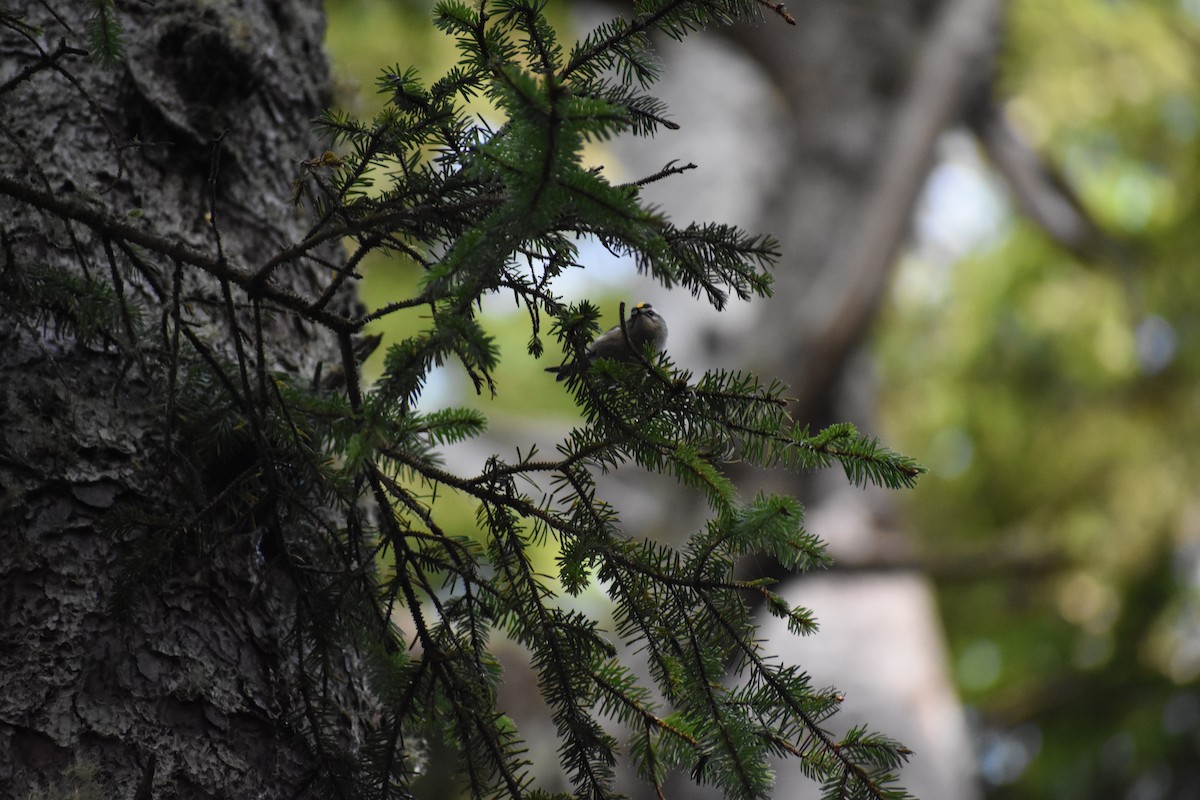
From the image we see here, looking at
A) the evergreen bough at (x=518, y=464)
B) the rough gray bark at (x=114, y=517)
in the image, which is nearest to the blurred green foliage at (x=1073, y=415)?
the evergreen bough at (x=518, y=464)

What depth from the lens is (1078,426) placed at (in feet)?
23.7

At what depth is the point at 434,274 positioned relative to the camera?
1.17 metres

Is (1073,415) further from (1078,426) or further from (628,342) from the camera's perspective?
(628,342)

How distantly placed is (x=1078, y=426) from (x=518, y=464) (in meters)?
6.74

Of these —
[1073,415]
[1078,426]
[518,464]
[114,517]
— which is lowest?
[114,517]

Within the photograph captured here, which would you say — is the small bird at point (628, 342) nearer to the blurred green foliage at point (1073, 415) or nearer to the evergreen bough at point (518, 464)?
the evergreen bough at point (518, 464)

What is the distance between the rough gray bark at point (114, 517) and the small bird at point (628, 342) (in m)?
0.45

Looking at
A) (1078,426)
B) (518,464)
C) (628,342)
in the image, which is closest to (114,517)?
(518,464)

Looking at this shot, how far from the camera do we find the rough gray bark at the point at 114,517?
135 cm

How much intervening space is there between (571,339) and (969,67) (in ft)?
16.4

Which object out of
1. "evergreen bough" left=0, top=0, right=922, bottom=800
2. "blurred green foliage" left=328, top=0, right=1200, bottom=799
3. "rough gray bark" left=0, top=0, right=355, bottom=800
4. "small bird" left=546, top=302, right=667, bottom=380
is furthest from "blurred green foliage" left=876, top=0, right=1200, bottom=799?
"rough gray bark" left=0, top=0, right=355, bottom=800

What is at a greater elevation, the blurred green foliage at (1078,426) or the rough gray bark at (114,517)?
the blurred green foliage at (1078,426)

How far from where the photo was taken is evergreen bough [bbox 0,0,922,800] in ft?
4.45

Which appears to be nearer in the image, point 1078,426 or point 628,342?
point 628,342
